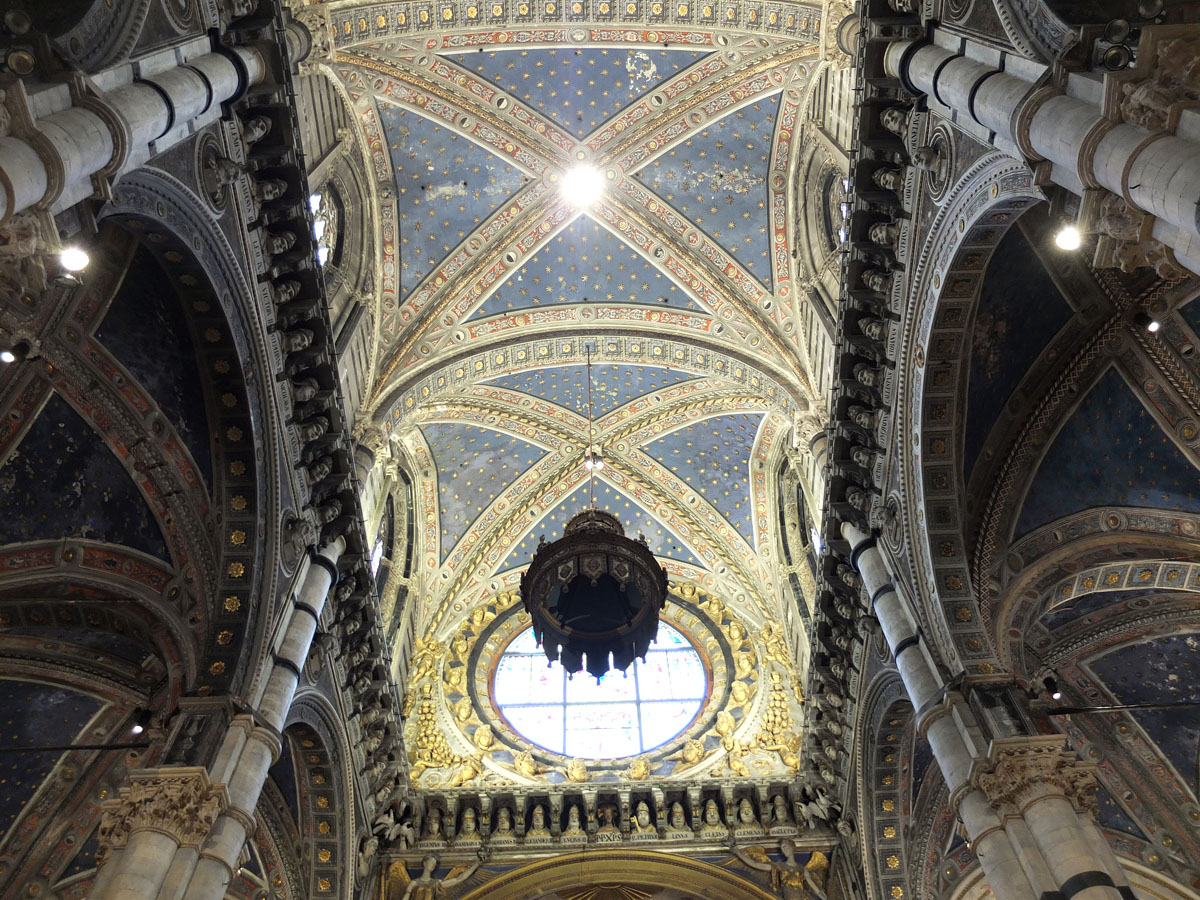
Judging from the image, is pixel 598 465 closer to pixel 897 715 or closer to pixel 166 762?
pixel 897 715

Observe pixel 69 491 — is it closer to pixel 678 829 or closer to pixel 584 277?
pixel 678 829

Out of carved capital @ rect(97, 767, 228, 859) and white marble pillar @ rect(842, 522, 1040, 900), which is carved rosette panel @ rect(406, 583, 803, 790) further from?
carved capital @ rect(97, 767, 228, 859)

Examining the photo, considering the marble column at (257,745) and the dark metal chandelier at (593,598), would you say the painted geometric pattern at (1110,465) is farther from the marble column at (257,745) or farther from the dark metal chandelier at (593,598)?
the marble column at (257,745)

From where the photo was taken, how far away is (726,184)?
57.4 feet

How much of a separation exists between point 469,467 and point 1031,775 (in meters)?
12.8

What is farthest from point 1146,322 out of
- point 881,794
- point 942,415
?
point 881,794

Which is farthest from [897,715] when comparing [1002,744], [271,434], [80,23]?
[80,23]

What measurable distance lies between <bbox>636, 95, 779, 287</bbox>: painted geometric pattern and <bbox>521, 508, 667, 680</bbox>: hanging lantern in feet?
21.5

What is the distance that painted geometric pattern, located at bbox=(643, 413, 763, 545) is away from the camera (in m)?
19.1

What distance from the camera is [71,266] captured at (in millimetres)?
6680

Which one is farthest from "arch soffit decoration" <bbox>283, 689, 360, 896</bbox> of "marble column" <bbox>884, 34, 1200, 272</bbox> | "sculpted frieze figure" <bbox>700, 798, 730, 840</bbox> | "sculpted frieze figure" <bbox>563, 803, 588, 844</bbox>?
"marble column" <bbox>884, 34, 1200, 272</bbox>

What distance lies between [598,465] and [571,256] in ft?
13.8

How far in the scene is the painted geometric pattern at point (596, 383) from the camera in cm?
1877

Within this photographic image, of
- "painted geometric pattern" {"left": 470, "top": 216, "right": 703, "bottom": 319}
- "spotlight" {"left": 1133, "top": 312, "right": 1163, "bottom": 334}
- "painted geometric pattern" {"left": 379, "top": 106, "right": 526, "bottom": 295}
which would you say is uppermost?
"painted geometric pattern" {"left": 379, "top": 106, "right": 526, "bottom": 295}
